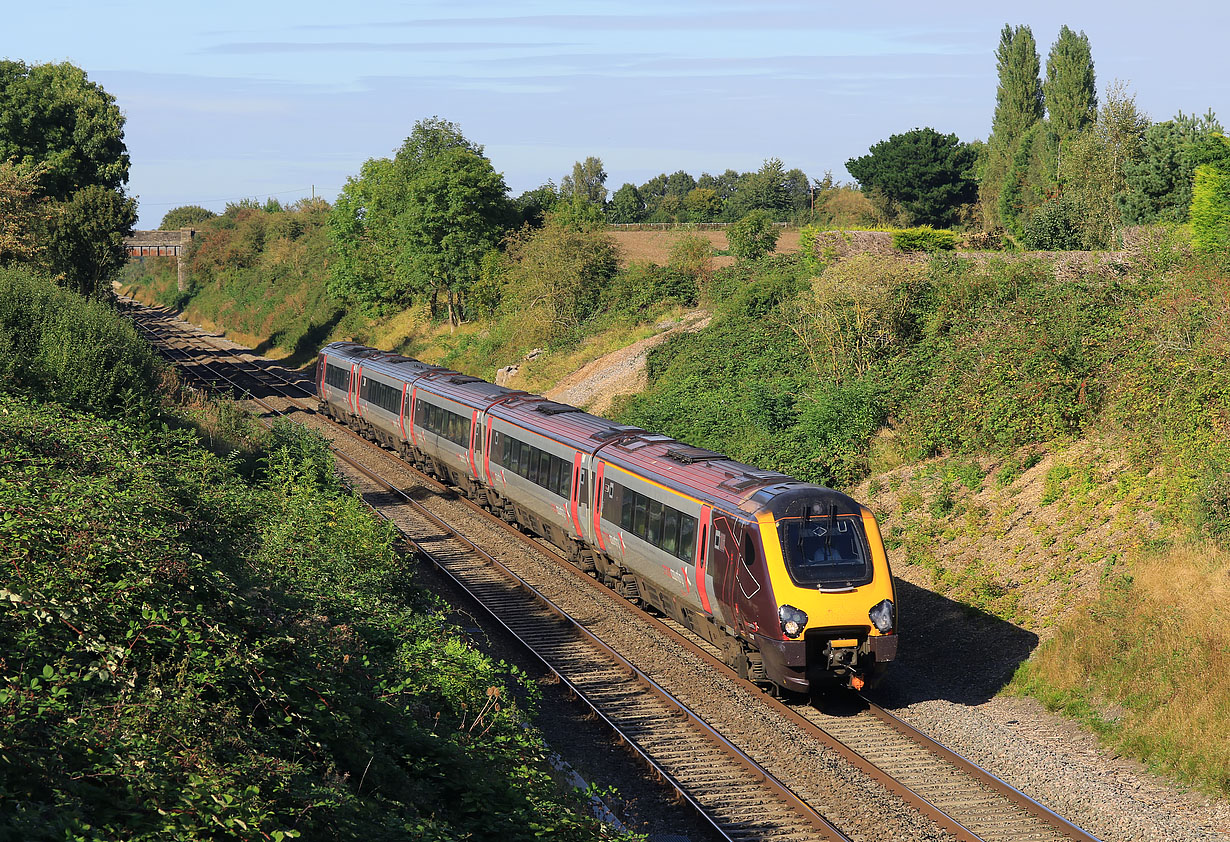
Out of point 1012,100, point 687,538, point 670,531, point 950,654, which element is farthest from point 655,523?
point 1012,100

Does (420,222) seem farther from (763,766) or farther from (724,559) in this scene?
(763,766)

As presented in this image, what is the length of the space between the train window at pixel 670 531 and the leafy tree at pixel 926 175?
175 feet

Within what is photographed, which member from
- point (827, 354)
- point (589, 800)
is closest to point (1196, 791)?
point (589, 800)

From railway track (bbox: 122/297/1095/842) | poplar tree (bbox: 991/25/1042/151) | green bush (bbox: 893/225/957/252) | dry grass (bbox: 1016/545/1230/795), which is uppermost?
poplar tree (bbox: 991/25/1042/151)

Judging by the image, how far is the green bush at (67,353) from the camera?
69.7 ft

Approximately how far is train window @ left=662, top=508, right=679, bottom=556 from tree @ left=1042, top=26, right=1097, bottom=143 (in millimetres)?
43630

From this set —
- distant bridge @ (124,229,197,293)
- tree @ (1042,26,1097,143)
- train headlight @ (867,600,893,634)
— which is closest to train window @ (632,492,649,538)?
train headlight @ (867,600,893,634)

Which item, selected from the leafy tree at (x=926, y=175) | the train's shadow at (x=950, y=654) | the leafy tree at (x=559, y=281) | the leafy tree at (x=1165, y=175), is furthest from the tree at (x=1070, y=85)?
the train's shadow at (x=950, y=654)

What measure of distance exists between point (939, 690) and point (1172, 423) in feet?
20.7

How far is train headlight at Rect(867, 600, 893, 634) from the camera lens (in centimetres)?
1322

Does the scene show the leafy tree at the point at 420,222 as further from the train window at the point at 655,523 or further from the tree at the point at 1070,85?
the train window at the point at 655,523

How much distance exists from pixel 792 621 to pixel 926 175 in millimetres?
56892

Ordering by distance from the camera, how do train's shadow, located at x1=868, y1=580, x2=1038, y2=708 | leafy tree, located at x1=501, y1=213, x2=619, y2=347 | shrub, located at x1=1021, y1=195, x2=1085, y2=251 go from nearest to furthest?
train's shadow, located at x1=868, y1=580, x2=1038, y2=708 < shrub, located at x1=1021, y1=195, x2=1085, y2=251 < leafy tree, located at x1=501, y1=213, x2=619, y2=347

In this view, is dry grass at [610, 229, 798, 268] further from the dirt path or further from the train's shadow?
the train's shadow
